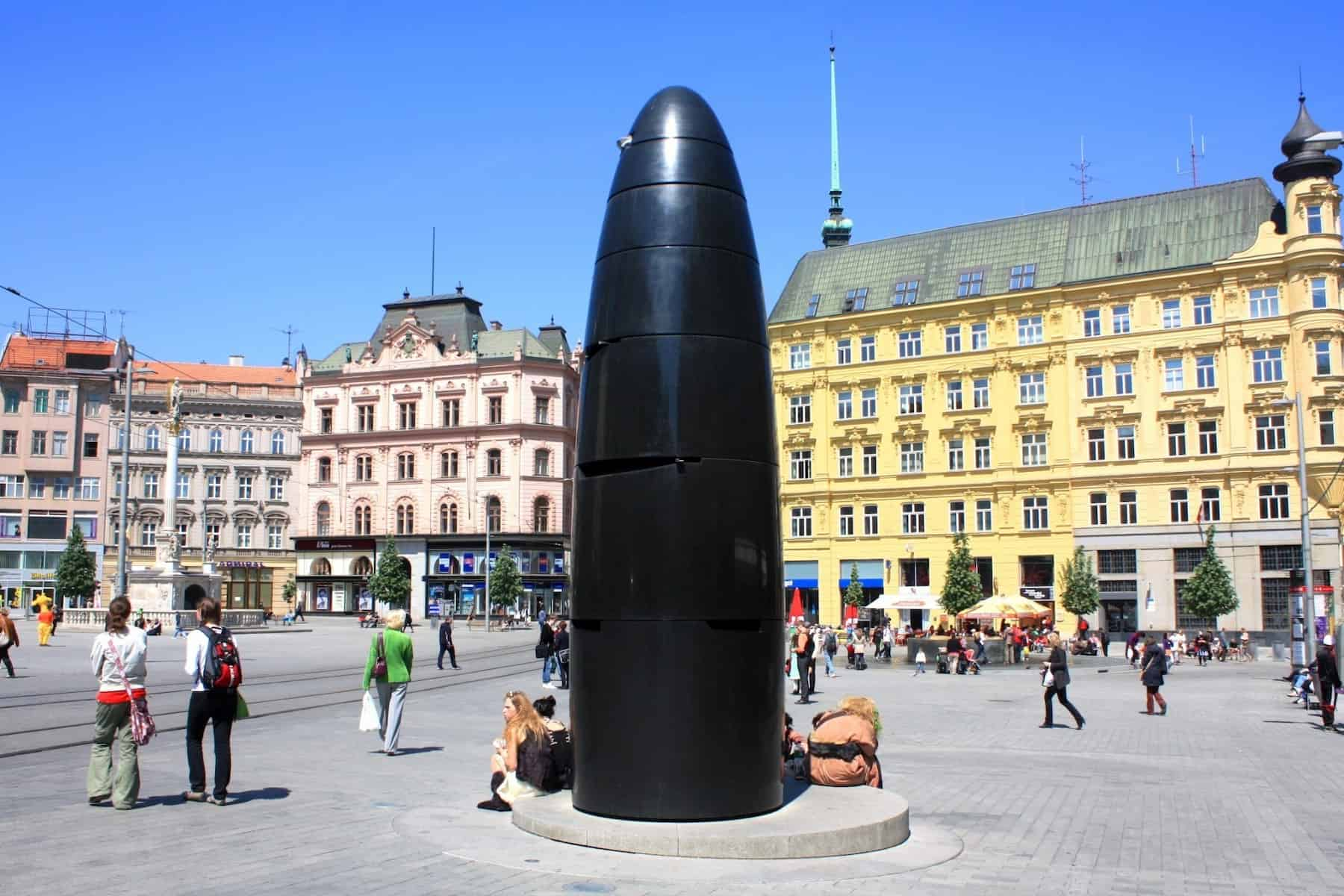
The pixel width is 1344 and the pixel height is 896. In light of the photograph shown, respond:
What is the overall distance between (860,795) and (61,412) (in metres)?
86.0

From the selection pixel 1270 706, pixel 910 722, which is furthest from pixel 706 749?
pixel 1270 706

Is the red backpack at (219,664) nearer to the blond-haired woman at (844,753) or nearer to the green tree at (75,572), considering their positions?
the blond-haired woman at (844,753)

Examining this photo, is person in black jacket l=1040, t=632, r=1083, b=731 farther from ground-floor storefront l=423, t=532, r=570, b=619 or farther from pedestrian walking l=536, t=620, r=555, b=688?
ground-floor storefront l=423, t=532, r=570, b=619

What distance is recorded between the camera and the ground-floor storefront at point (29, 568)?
80812 mm

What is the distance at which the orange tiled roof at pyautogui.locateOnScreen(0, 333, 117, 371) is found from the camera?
87.4m

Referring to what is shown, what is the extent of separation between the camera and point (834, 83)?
253 feet

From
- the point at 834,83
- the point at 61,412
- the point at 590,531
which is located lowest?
the point at 590,531

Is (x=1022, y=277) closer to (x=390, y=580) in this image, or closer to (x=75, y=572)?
(x=390, y=580)

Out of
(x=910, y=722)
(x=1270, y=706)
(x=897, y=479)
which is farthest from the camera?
(x=897, y=479)

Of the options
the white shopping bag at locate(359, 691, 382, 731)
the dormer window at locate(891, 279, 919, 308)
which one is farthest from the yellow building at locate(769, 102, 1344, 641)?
the white shopping bag at locate(359, 691, 382, 731)

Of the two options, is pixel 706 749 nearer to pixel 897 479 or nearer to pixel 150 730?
pixel 150 730

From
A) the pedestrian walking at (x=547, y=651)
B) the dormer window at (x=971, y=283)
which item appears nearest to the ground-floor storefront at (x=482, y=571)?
the dormer window at (x=971, y=283)

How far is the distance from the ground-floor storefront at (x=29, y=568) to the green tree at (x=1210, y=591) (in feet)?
222

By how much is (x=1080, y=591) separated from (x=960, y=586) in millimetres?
5013
